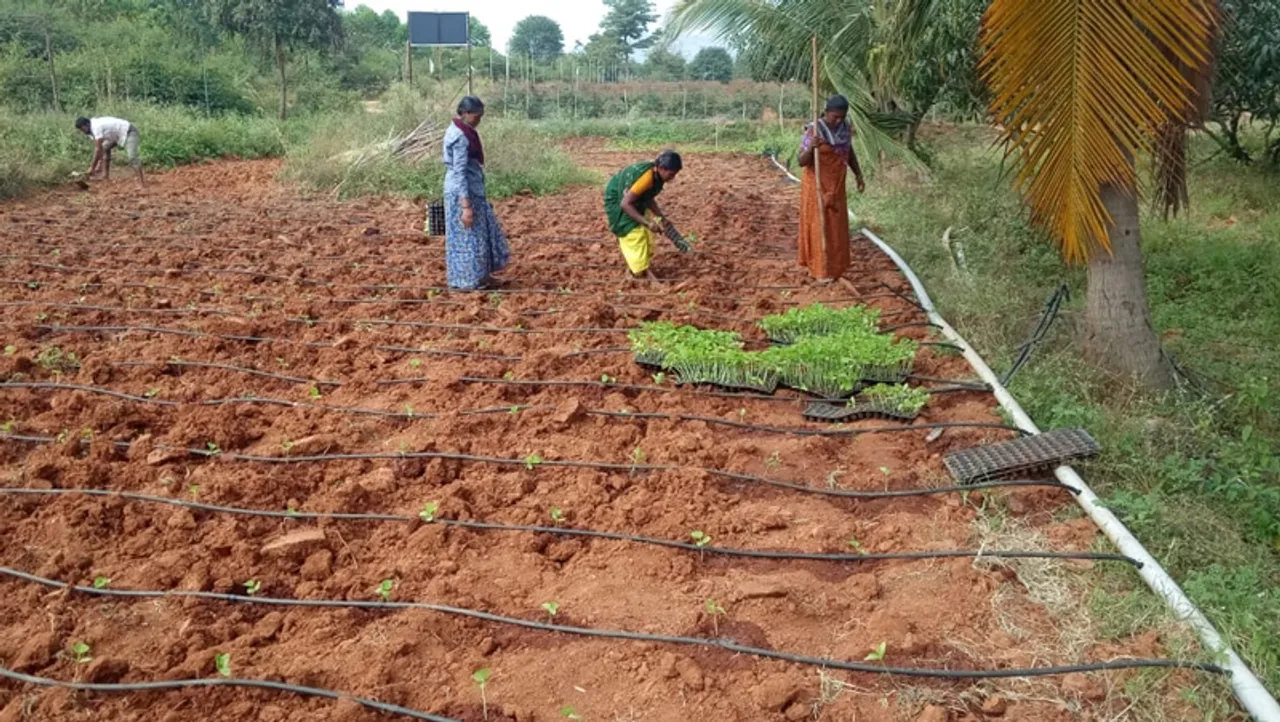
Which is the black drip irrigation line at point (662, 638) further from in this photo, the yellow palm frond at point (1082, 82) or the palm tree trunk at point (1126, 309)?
the palm tree trunk at point (1126, 309)

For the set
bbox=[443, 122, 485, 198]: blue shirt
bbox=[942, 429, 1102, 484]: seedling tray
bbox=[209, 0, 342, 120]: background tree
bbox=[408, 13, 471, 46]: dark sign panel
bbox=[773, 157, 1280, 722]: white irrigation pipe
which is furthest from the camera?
bbox=[209, 0, 342, 120]: background tree

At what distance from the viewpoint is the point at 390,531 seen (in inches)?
137

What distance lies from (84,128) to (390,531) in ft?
34.7

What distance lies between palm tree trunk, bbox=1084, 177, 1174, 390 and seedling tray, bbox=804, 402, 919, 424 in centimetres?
123

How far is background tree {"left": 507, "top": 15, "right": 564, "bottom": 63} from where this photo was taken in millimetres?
60438

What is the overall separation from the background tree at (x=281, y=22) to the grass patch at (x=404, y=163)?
7870 mm

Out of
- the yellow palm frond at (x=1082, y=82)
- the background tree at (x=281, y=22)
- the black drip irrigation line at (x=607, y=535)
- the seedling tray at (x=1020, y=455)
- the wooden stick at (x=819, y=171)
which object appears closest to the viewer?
the black drip irrigation line at (x=607, y=535)

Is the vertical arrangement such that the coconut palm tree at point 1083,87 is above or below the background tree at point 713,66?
below

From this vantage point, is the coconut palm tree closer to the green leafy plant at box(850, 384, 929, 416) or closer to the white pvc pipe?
the white pvc pipe

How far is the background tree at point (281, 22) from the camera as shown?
21.5 metres

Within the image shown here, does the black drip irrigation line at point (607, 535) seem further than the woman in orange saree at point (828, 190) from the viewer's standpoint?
No

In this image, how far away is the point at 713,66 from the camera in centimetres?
4038

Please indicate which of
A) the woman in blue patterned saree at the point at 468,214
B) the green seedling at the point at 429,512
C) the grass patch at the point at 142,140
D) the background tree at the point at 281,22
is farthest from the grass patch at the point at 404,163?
the green seedling at the point at 429,512

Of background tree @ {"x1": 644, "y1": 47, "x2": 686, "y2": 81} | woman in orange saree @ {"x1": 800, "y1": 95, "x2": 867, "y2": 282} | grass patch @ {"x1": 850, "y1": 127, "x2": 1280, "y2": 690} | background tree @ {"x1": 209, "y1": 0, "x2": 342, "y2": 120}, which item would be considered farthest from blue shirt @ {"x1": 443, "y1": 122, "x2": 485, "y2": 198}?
background tree @ {"x1": 644, "y1": 47, "x2": 686, "y2": 81}
